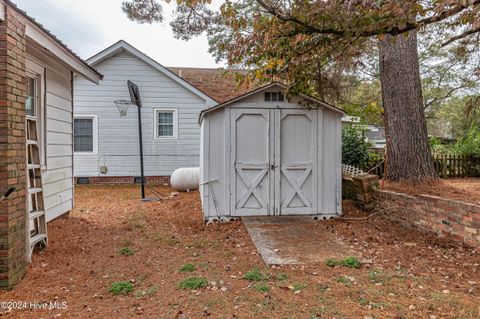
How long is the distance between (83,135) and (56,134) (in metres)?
7.00

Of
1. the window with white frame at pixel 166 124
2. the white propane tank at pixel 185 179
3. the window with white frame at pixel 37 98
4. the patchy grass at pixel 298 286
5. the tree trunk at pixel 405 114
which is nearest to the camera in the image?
the patchy grass at pixel 298 286

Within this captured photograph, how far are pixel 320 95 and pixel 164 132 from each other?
6.30 meters

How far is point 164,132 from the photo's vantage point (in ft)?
42.4

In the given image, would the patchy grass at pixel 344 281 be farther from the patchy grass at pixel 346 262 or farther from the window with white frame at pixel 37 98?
the window with white frame at pixel 37 98

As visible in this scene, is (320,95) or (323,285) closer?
(323,285)

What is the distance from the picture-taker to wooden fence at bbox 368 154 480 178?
11289 millimetres

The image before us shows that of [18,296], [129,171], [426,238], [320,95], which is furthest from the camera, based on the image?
[129,171]

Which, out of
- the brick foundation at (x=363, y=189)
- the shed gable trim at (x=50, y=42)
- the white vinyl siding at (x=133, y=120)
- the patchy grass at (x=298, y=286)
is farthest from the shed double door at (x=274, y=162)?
the white vinyl siding at (x=133, y=120)

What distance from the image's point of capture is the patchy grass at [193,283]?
11.4 feet

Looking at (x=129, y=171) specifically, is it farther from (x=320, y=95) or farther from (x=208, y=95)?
(x=320, y=95)

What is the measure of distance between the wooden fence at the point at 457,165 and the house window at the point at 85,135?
40.9ft

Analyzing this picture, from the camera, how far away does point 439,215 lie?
17.3 ft

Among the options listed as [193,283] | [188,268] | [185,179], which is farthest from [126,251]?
[185,179]

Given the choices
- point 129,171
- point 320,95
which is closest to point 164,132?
point 129,171
